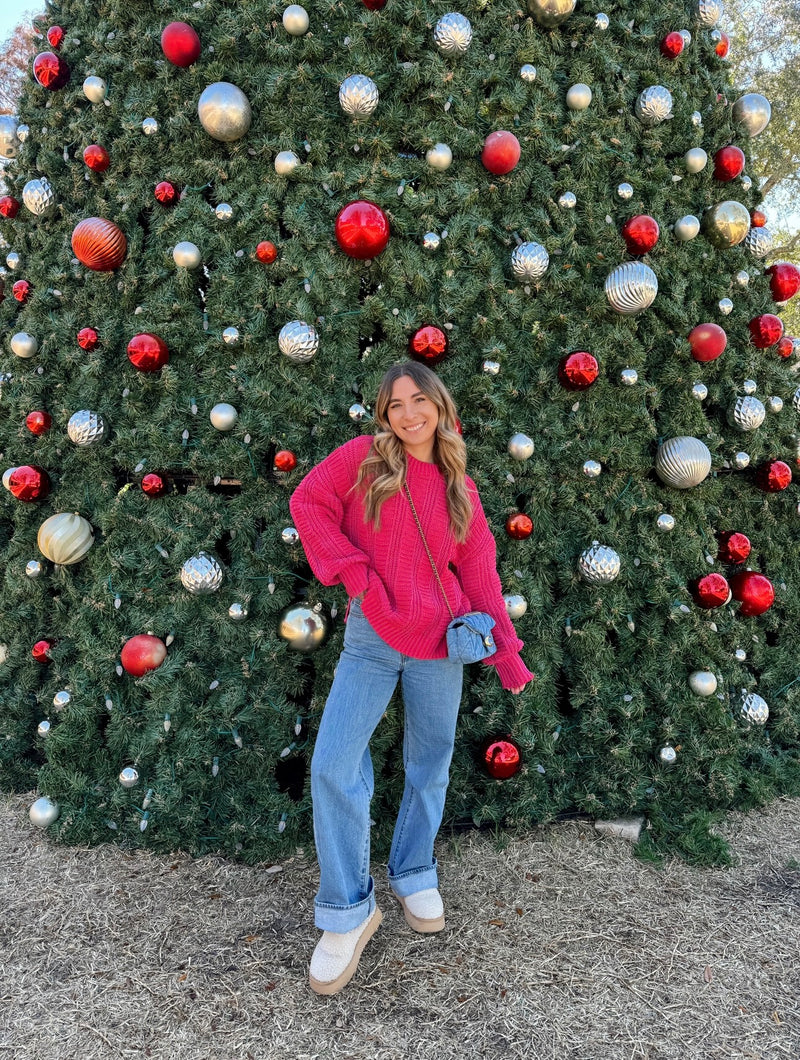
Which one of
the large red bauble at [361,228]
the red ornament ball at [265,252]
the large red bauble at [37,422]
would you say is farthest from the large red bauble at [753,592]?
the large red bauble at [37,422]

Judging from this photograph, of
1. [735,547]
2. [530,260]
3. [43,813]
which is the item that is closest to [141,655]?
[43,813]

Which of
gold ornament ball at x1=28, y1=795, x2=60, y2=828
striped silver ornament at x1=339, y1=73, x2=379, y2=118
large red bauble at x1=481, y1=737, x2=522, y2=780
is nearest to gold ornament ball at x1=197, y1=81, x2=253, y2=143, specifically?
striped silver ornament at x1=339, y1=73, x2=379, y2=118

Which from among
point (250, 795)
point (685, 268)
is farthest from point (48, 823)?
point (685, 268)

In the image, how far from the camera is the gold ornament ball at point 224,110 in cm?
291

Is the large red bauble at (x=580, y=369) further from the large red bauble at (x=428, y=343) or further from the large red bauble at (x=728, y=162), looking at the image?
the large red bauble at (x=728, y=162)

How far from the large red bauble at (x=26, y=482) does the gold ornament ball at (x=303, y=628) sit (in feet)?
4.70

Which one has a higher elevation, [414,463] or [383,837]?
[414,463]

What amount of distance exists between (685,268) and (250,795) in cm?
327

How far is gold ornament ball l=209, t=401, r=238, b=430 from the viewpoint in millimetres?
2969

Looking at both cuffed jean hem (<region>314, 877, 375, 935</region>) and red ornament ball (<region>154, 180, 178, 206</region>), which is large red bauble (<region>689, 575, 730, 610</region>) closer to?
cuffed jean hem (<region>314, 877, 375, 935</region>)

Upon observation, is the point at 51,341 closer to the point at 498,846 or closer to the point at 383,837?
the point at 383,837

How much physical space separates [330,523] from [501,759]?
1.42 m

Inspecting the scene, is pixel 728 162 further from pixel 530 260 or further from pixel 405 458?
pixel 405 458

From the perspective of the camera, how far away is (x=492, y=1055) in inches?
83.4
